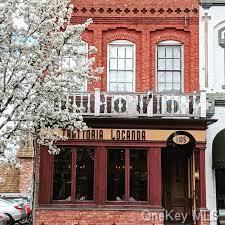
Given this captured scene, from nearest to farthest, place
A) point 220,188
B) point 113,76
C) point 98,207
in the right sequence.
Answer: point 98,207
point 220,188
point 113,76

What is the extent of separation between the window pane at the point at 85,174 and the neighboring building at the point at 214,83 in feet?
14.5

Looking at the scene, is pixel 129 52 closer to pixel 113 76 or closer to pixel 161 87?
pixel 113 76

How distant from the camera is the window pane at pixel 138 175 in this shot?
17953 mm

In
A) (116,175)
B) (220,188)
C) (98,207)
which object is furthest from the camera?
(220,188)

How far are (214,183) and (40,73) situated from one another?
8.71 metres

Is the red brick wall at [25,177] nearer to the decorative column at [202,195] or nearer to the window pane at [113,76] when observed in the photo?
the window pane at [113,76]

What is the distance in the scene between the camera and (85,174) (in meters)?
18.0

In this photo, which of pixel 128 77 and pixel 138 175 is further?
pixel 128 77

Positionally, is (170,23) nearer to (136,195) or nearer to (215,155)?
(215,155)

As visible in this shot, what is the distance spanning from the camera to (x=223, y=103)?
20062 mm

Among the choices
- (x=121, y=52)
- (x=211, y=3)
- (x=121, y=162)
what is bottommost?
(x=121, y=162)

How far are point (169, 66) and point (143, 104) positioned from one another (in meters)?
3.45

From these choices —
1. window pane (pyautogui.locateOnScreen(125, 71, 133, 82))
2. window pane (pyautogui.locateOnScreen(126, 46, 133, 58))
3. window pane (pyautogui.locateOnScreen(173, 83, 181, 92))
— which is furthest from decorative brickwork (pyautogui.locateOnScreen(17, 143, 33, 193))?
window pane (pyautogui.locateOnScreen(173, 83, 181, 92))

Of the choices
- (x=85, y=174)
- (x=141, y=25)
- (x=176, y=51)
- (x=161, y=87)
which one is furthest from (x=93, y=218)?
(x=141, y=25)
